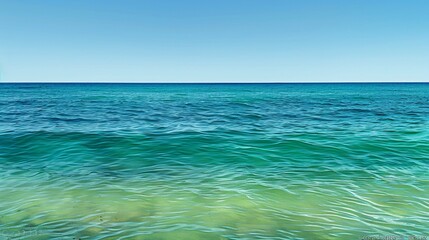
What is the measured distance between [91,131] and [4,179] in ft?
25.2

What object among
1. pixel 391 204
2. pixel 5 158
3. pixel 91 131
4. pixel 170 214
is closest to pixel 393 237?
pixel 391 204

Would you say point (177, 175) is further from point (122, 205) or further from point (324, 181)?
point (324, 181)

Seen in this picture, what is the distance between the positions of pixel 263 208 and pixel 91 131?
1207 centimetres

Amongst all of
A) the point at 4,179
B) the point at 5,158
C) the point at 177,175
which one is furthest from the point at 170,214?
the point at 5,158

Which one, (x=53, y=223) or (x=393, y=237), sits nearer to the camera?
(x=393, y=237)

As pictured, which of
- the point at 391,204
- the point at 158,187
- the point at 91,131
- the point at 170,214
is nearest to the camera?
the point at 170,214

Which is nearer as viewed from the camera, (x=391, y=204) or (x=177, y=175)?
(x=391, y=204)

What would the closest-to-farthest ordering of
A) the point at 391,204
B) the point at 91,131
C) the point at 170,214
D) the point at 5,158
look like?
the point at 170,214 → the point at 391,204 → the point at 5,158 → the point at 91,131

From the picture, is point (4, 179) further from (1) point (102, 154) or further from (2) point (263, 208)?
(2) point (263, 208)

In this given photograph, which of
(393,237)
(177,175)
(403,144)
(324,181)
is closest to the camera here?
(393,237)

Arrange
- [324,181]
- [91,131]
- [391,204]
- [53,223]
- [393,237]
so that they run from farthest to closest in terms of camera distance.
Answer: [91,131], [324,181], [391,204], [53,223], [393,237]

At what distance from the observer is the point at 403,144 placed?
510 inches

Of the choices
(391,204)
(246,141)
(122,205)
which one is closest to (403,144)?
(246,141)

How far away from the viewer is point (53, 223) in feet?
18.0
